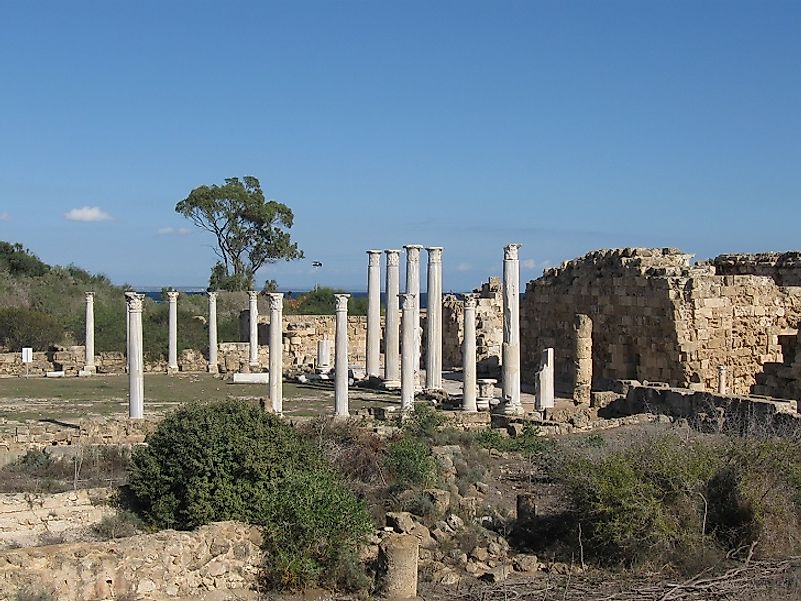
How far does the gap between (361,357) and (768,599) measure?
3172cm

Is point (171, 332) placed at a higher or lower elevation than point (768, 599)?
higher

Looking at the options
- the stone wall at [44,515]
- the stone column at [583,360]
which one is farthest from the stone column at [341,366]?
the stone wall at [44,515]

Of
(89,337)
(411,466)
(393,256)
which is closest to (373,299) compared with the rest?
(393,256)

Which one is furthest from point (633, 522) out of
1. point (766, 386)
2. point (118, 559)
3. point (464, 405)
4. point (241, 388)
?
point (241, 388)

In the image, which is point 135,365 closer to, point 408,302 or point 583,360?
point 408,302

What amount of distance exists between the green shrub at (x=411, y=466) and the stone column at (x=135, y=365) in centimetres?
809

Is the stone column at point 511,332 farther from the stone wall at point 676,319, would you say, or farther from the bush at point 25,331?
the bush at point 25,331

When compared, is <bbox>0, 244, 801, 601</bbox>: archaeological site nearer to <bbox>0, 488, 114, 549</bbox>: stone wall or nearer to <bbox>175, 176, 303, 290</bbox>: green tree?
<bbox>0, 488, 114, 549</bbox>: stone wall

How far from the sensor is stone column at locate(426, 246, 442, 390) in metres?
27.4

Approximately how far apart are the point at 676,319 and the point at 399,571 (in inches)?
649

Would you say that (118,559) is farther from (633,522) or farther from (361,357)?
(361,357)

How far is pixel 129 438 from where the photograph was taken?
1950 cm

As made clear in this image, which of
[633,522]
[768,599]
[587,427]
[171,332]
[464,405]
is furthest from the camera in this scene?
[171,332]

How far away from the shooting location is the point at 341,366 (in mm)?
23375
